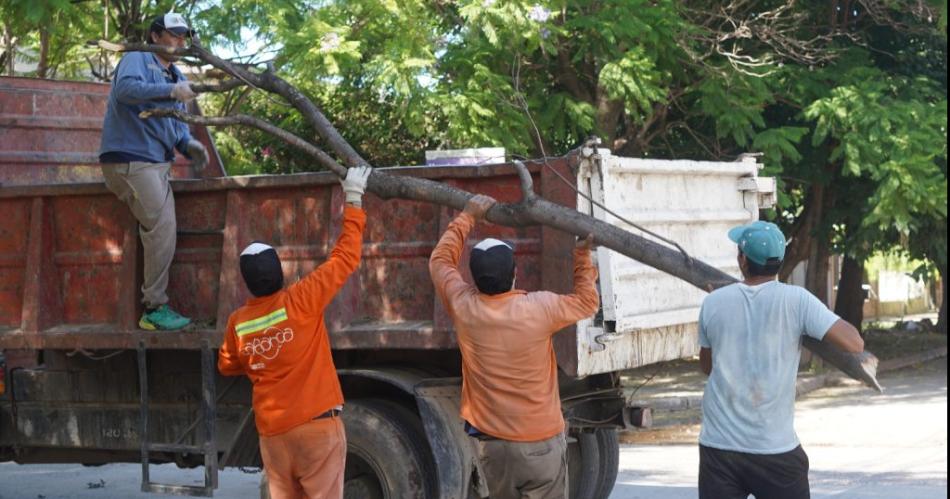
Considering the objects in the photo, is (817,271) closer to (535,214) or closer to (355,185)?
(535,214)

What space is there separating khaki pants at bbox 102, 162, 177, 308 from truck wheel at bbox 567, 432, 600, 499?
2.43m

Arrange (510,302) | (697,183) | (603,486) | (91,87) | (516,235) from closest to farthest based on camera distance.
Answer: (510,302)
(516,235)
(697,183)
(603,486)
(91,87)

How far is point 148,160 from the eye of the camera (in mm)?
6812

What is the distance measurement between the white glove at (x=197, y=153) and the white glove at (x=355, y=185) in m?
2.25

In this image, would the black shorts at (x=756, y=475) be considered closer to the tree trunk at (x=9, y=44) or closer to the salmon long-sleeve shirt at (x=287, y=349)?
the salmon long-sleeve shirt at (x=287, y=349)

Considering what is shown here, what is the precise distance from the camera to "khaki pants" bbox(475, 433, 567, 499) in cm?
496

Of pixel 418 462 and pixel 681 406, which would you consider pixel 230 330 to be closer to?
pixel 418 462

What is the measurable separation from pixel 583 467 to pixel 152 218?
2761mm

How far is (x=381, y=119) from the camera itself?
14.3 metres

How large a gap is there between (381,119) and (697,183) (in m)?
7.67

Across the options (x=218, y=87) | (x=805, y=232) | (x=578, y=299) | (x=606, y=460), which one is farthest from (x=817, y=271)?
(x=578, y=299)

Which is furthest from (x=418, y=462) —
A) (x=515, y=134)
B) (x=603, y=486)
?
(x=515, y=134)

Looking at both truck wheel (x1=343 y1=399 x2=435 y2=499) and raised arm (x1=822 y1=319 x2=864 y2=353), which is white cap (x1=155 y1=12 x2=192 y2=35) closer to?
truck wheel (x1=343 y1=399 x2=435 y2=499)

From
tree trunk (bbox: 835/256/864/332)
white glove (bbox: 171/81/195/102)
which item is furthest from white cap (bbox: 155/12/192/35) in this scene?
tree trunk (bbox: 835/256/864/332)
